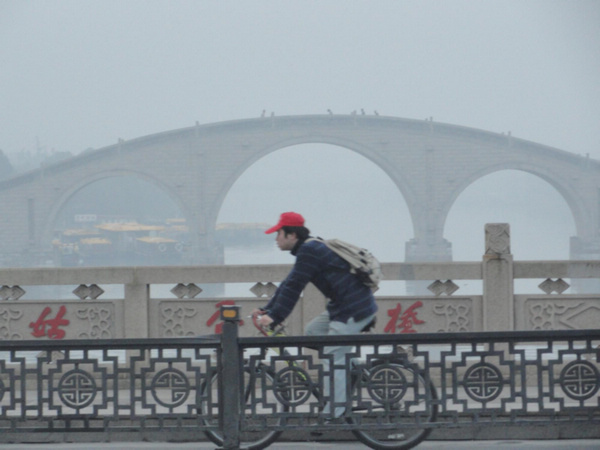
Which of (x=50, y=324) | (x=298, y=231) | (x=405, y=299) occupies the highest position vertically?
→ (x=298, y=231)

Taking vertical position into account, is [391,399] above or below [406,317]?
below

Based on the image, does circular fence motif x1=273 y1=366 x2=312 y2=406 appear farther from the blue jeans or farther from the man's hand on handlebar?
the man's hand on handlebar

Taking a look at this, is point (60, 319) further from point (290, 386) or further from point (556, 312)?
point (556, 312)

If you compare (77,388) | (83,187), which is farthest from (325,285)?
(83,187)

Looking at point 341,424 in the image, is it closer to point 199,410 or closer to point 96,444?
point 199,410

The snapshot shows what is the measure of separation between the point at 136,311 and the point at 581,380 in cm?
319

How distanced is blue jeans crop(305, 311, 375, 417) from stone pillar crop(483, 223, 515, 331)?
6.50ft

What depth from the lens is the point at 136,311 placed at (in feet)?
18.1

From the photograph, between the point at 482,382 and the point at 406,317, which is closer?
the point at 482,382

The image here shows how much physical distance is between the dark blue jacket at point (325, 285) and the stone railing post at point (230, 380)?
304mm

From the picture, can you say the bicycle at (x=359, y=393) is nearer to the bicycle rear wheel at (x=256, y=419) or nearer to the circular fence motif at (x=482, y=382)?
the bicycle rear wheel at (x=256, y=419)

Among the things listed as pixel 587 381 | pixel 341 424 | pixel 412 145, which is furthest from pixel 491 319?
pixel 412 145

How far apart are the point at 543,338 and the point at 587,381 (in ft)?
1.42

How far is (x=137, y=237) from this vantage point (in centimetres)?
6525
